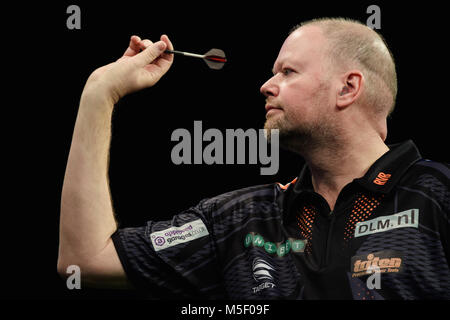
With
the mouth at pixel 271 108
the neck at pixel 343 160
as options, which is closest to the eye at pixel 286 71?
the mouth at pixel 271 108

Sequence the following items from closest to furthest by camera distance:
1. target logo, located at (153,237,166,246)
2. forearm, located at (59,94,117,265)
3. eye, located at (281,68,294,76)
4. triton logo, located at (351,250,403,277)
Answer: triton logo, located at (351,250,403,277) < forearm, located at (59,94,117,265) < target logo, located at (153,237,166,246) < eye, located at (281,68,294,76)

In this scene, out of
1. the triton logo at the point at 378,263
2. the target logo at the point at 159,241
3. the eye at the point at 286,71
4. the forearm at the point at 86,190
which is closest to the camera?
the triton logo at the point at 378,263

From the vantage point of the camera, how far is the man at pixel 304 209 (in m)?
1.39

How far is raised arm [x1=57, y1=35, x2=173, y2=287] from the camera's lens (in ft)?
4.88

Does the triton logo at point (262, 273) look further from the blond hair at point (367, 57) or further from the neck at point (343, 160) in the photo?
the blond hair at point (367, 57)

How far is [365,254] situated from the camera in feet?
4.60

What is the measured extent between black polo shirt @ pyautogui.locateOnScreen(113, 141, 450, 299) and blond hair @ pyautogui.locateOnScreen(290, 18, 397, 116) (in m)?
0.19

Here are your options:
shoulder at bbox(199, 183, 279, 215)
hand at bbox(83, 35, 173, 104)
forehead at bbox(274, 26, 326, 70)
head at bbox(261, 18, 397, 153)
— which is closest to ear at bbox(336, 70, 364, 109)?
head at bbox(261, 18, 397, 153)

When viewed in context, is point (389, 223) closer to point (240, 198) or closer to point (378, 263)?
point (378, 263)

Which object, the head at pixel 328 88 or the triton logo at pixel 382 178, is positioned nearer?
the triton logo at pixel 382 178

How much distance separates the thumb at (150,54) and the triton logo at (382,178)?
30.3 inches

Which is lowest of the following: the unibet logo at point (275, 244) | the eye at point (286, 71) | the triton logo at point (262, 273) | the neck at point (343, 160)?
the triton logo at point (262, 273)

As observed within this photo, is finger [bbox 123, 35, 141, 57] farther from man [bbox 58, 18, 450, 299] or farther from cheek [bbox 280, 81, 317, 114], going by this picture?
cheek [bbox 280, 81, 317, 114]

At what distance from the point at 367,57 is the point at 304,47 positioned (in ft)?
0.70
